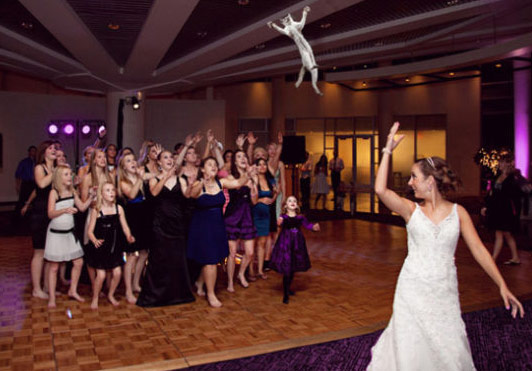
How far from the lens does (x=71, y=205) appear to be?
4.77m

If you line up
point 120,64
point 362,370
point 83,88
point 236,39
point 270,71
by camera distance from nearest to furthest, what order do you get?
point 362,370 < point 236,39 < point 120,64 < point 270,71 < point 83,88

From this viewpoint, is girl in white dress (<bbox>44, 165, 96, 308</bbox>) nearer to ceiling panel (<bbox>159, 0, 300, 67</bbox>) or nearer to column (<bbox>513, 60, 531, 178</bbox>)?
ceiling panel (<bbox>159, 0, 300, 67</bbox>)

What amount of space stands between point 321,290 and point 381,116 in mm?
13746

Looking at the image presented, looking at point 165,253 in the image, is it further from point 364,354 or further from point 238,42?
point 238,42

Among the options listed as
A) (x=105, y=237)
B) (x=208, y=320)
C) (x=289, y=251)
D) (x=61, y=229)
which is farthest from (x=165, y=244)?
(x=289, y=251)

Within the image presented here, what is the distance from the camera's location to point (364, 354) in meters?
3.50

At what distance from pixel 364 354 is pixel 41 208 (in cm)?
345

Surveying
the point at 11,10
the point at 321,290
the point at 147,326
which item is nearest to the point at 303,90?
the point at 11,10

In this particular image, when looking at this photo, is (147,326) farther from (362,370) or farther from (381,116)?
(381,116)

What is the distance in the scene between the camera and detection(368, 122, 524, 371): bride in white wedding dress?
2.45m

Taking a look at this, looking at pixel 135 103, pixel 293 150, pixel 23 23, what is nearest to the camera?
pixel 23 23

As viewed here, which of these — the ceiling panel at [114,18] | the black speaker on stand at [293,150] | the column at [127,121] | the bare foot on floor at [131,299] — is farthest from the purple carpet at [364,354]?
the column at [127,121]

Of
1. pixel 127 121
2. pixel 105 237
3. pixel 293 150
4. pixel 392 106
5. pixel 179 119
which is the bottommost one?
pixel 105 237

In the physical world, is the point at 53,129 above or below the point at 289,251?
above
